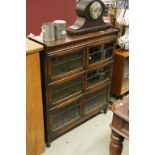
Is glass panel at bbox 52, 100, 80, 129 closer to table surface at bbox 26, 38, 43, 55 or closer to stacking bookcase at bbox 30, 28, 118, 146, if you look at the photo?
stacking bookcase at bbox 30, 28, 118, 146

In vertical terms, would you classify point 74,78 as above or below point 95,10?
below

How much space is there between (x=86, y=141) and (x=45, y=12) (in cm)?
162

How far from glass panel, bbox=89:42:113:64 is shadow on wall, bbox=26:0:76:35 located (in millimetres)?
923

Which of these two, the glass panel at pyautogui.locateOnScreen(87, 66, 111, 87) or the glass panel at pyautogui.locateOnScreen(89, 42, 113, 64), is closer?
the glass panel at pyautogui.locateOnScreen(89, 42, 113, 64)

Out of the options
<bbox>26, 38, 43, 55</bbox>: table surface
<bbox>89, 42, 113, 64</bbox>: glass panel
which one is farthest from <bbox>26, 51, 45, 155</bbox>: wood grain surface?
<bbox>89, 42, 113, 64</bbox>: glass panel

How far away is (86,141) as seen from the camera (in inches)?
87.0

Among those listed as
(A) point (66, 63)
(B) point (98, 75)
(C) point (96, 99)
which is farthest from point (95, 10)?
(C) point (96, 99)

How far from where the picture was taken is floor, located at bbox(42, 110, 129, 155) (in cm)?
209

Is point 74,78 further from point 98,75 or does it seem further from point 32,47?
point 32,47

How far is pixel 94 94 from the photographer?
241 centimetres
